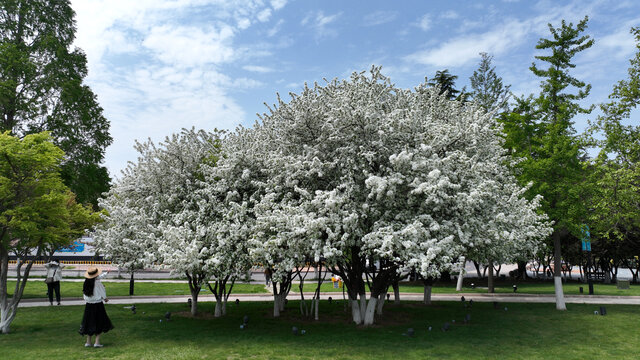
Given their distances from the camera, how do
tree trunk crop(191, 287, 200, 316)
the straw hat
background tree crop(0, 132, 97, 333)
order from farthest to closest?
tree trunk crop(191, 287, 200, 316)
background tree crop(0, 132, 97, 333)
the straw hat

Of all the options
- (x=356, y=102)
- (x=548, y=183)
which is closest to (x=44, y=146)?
(x=356, y=102)

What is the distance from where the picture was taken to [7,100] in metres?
23.0

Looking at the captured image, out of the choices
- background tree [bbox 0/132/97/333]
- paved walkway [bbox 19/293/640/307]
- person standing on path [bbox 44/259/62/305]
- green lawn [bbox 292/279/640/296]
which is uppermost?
background tree [bbox 0/132/97/333]

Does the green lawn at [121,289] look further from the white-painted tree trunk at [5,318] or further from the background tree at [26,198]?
the background tree at [26,198]

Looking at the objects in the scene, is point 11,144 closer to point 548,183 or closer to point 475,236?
point 475,236

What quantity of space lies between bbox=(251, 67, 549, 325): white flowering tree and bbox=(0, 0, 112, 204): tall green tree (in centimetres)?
1787

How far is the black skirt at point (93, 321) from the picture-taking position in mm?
11344

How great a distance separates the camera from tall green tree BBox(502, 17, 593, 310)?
18.8m

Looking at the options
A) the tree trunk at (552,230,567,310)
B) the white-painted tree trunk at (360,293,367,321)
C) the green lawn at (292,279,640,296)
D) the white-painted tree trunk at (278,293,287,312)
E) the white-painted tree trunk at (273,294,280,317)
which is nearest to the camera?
the white-painted tree trunk at (360,293,367,321)

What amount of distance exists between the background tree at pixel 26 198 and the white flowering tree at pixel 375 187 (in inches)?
270

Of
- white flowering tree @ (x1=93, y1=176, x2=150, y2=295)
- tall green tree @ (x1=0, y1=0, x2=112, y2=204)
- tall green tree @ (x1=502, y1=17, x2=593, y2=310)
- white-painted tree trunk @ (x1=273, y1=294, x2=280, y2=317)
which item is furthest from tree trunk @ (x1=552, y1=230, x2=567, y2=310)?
tall green tree @ (x1=0, y1=0, x2=112, y2=204)

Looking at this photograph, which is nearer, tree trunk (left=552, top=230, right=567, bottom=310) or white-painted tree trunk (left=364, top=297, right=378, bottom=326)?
white-painted tree trunk (left=364, top=297, right=378, bottom=326)

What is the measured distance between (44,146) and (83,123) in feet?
52.7

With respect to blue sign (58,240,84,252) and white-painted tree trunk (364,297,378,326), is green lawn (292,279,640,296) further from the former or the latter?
blue sign (58,240,84,252)
